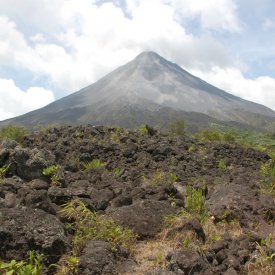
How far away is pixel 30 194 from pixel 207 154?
30.6 ft

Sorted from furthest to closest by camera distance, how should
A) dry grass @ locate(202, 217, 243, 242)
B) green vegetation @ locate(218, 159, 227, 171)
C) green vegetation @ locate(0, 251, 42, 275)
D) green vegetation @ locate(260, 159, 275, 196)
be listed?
1. green vegetation @ locate(218, 159, 227, 171)
2. green vegetation @ locate(260, 159, 275, 196)
3. dry grass @ locate(202, 217, 243, 242)
4. green vegetation @ locate(0, 251, 42, 275)

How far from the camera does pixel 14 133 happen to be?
16.6 metres

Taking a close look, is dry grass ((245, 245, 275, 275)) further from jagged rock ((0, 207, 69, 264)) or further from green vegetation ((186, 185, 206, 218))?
jagged rock ((0, 207, 69, 264))

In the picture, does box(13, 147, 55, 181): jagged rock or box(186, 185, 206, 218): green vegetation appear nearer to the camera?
box(186, 185, 206, 218): green vegetation

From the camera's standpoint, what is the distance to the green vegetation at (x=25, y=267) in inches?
199

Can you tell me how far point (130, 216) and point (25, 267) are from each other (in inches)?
102

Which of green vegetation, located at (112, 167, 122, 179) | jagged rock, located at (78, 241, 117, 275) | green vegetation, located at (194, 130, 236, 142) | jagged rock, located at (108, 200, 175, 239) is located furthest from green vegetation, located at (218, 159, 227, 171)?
jagged rock, located at (78, 241, 117, 275)

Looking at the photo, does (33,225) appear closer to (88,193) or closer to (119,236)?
(119,236)

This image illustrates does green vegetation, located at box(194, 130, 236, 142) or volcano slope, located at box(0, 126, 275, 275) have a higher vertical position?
green vegetation, located at box(194, 130, 236, 142)

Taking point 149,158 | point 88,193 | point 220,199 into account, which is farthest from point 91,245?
Answer: point 149,158

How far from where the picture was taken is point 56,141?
15453 millimetres

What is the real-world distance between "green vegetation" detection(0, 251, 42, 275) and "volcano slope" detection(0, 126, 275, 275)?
0.42 feet

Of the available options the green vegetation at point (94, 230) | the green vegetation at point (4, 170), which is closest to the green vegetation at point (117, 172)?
the green vegetation at point (4, 170)

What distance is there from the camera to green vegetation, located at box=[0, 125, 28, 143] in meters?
16.3
